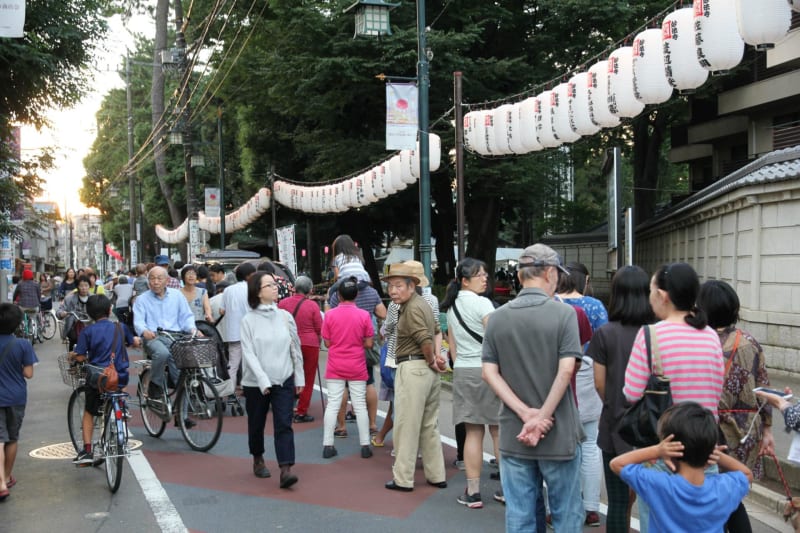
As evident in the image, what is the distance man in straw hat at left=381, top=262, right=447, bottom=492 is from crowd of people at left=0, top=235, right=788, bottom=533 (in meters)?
0.01

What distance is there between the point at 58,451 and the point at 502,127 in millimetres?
9803

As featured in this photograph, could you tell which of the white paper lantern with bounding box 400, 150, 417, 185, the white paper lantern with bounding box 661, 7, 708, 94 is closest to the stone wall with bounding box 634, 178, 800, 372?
the white paper lantern with bounding box 661, 7, 708, 94

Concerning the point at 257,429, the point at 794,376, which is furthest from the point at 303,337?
the point at 794,376

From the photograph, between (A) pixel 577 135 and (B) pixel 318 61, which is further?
(B) pixel 318 61

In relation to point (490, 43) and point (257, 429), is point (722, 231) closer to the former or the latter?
point (257, 429)

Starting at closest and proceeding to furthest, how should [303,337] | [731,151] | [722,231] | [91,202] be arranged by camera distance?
[303,337] → [722,231] → [731,151] → [91,202]

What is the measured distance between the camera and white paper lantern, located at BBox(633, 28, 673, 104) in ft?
34.6

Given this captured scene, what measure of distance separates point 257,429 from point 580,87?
8100mm

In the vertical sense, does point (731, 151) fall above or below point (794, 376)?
above

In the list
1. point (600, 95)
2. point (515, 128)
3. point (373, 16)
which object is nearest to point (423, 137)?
point (515, 128)

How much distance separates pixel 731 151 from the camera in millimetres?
31125

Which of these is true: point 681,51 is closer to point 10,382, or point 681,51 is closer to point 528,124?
point 528,124

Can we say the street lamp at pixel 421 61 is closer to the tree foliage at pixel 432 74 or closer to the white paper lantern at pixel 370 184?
the white paper lantern at pixel 370 184

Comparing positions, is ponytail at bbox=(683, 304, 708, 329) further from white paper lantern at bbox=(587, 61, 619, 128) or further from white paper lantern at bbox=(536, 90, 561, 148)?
white paper lantern at bbox=(536, 90, 561, 148)
